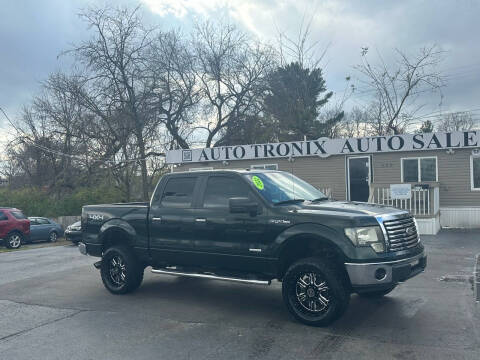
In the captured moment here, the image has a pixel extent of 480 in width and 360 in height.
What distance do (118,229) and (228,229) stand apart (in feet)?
7.61

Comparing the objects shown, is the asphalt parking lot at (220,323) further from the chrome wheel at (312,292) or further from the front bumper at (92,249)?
the front bumper at (92,249)

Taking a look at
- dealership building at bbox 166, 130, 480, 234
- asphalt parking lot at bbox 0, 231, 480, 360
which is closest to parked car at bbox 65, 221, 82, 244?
dealership building at bbox 166, 130, 480, 234

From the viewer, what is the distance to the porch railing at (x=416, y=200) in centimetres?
1555

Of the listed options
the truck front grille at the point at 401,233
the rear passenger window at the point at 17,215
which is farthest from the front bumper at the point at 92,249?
the rear passenger window at the point at 17,215

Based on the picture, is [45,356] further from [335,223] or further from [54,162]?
[54,162]

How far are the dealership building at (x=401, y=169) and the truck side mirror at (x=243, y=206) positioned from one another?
10290 mm

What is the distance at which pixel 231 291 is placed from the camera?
8.20 metres

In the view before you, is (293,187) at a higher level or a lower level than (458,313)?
higher

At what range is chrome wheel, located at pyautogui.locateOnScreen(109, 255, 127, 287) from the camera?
802 centimetres

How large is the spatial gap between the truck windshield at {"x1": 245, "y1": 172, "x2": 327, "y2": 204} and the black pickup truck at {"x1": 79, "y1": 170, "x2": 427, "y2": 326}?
0.7 inches

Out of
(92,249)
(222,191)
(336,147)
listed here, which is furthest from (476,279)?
(336,147)

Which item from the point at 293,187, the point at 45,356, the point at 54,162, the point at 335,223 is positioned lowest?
the point at 45,356

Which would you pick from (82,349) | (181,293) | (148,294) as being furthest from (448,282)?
(82,349)

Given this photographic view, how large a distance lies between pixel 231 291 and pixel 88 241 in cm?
270
